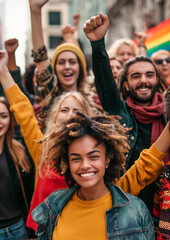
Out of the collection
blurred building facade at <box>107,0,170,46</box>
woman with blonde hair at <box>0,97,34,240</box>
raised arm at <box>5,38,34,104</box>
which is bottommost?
woman with blonde hair at <box>0,97,34,240</box>

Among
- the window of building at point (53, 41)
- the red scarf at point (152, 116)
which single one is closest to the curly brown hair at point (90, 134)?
the red scarf at point (152, 116)

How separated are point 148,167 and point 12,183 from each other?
1.55 metres

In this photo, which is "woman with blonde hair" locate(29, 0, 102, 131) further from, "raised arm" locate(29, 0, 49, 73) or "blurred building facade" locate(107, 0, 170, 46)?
"blurred building facade" locate(107, 0, 170, 46)

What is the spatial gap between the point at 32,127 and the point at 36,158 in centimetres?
29

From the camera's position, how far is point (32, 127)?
2812 mm

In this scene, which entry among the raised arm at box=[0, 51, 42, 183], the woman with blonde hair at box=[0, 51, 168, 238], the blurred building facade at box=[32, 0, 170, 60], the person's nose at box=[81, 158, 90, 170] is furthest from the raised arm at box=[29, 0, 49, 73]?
the blurred building facade at box=[32, 0, 170, 60]

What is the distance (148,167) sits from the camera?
7.30 feet

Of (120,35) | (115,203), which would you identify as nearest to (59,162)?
(115,203)

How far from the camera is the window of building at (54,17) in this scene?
5231 centimetres

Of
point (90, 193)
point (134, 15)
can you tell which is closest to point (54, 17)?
point (134, 15)

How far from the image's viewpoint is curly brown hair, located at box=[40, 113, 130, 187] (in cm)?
212

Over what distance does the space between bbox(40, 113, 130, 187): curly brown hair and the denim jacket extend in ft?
0.48

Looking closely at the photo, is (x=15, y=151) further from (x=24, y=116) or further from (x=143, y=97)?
(x=143, y=97)

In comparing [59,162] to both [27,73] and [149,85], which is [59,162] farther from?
[27,73]
